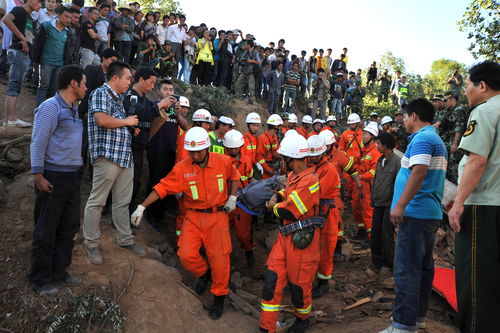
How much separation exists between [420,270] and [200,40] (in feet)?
35.5

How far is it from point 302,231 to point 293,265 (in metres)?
0.41

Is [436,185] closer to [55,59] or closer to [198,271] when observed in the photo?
[198,271]

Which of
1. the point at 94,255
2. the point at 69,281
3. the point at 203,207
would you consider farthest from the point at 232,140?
the point at 69,281

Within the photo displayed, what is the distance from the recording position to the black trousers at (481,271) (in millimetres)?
2760

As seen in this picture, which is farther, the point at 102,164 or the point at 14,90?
the point at 14,90

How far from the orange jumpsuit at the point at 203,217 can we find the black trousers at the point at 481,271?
2.67m

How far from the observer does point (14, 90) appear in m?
6.22

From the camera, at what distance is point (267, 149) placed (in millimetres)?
8500

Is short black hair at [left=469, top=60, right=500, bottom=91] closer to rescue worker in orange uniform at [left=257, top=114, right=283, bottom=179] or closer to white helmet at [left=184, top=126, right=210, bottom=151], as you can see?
white helmet at [left=184, top=126, right=210, bottom=151]

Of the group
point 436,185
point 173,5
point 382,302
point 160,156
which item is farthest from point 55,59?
point 173,5

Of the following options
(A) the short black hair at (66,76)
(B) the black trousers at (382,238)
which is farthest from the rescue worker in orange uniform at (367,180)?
(A) the short black hair at (66,76)

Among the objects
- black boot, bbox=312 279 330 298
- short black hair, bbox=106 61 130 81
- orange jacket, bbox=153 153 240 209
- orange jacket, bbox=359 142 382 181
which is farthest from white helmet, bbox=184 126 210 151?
orange jacket, bbox=359 142 382 181

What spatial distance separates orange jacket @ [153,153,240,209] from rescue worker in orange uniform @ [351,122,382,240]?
161 inches

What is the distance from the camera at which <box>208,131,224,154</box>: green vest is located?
6363 millimetres
